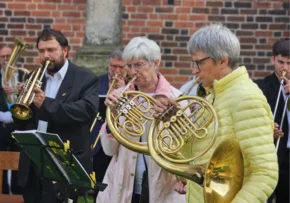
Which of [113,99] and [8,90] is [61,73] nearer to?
[113,99]

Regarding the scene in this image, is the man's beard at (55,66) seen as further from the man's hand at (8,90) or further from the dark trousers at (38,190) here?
the man's hand at (8,90)

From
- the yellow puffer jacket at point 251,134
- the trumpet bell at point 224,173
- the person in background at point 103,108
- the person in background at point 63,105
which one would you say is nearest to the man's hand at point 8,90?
the person in background at point 103,108

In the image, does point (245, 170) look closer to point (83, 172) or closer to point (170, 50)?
point (83, 172)

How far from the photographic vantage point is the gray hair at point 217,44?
15.0 ft

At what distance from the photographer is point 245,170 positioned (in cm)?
436

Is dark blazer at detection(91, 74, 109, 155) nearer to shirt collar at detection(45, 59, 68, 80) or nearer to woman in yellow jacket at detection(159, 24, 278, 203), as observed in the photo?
shirt collar at detection(45, 59, 68, 80)

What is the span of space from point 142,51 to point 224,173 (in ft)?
6.72

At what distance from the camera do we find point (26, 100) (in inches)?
250

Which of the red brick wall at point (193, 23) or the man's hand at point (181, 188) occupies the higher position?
the red brick wall at point (193, 23)

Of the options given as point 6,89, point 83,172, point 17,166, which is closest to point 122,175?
point 83,172

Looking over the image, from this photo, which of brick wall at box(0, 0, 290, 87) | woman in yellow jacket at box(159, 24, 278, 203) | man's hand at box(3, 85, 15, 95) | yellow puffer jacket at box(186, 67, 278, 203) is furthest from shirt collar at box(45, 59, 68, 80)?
brick wall at box(0, 0, 290, 87)

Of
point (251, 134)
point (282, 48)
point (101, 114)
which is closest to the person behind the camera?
point (251, 134)

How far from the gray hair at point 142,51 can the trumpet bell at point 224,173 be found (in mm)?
2018

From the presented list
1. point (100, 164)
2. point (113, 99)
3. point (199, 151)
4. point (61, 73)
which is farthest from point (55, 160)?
point (100, 164)
